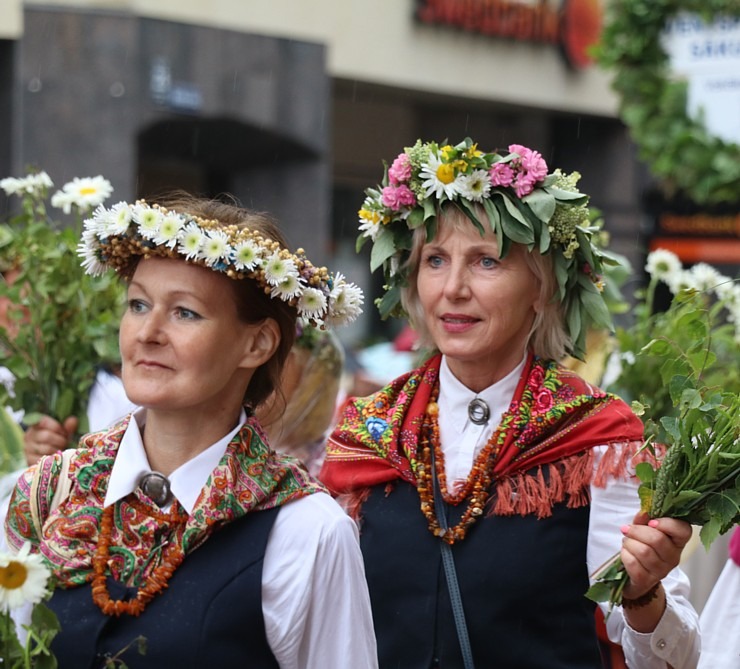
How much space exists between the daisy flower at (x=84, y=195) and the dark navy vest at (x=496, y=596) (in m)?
1.49

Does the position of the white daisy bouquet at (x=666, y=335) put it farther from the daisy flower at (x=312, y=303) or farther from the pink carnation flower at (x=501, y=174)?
the daisy flower at (x=312, y=303)

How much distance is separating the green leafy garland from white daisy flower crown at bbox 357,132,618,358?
3.01 m

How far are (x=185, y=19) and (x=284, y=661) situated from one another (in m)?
10.8

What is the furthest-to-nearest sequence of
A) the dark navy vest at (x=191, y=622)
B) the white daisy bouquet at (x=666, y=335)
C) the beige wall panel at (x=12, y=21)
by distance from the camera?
the beige wall panel at (x=12, y=21) < the white daisy bouquet at (x=666, y=335) < the dark navy vest at (x=191, y=622)

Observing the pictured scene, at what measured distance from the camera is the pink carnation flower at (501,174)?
3.42m

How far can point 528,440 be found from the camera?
11.0ft

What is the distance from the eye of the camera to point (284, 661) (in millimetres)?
2613

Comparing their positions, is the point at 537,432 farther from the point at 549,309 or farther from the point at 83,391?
the point at 83,391

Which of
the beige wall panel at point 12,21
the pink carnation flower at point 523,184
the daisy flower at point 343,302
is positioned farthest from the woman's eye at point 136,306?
the beige wall panel at point 12,21

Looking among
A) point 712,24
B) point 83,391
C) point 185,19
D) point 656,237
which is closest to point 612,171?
point 656,237

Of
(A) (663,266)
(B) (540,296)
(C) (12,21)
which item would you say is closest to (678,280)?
(A) (663,266)

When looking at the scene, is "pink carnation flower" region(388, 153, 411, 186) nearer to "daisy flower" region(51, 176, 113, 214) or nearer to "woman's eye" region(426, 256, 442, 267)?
"woman's eye" region(426, 256, 442, 267)

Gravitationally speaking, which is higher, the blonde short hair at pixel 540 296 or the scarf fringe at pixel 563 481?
the blonde short hair at pixel 540 296

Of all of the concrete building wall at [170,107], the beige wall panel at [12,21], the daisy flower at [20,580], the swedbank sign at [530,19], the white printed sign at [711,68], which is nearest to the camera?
the daisy flower at [20,580]
